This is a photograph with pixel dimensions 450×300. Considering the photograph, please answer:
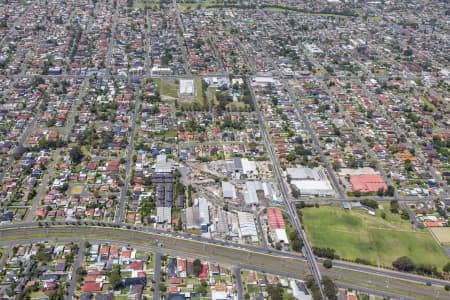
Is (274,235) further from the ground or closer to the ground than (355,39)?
closer to the ground

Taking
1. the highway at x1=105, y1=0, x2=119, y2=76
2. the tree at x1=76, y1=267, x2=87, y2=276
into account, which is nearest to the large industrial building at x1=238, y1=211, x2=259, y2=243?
the tree at x1=76, y1=267, x2=87, y2=276

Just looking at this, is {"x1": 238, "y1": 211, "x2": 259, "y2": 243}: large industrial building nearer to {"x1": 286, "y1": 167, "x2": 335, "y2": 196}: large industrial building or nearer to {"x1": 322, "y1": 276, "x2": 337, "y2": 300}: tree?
{"x1": 322, "y1": 276, "x2": 337, "y2": 300}: tree

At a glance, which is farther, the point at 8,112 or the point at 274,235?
the point at 8,112

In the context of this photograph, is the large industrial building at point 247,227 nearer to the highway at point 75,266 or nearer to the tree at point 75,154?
the highway at point 75,266

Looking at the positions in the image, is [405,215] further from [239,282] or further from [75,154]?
[75,154]

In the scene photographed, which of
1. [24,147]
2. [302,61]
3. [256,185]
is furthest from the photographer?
[302,61]

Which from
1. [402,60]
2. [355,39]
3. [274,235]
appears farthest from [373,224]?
A: [355,39]

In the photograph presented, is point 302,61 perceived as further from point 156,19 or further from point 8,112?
point 8,112
